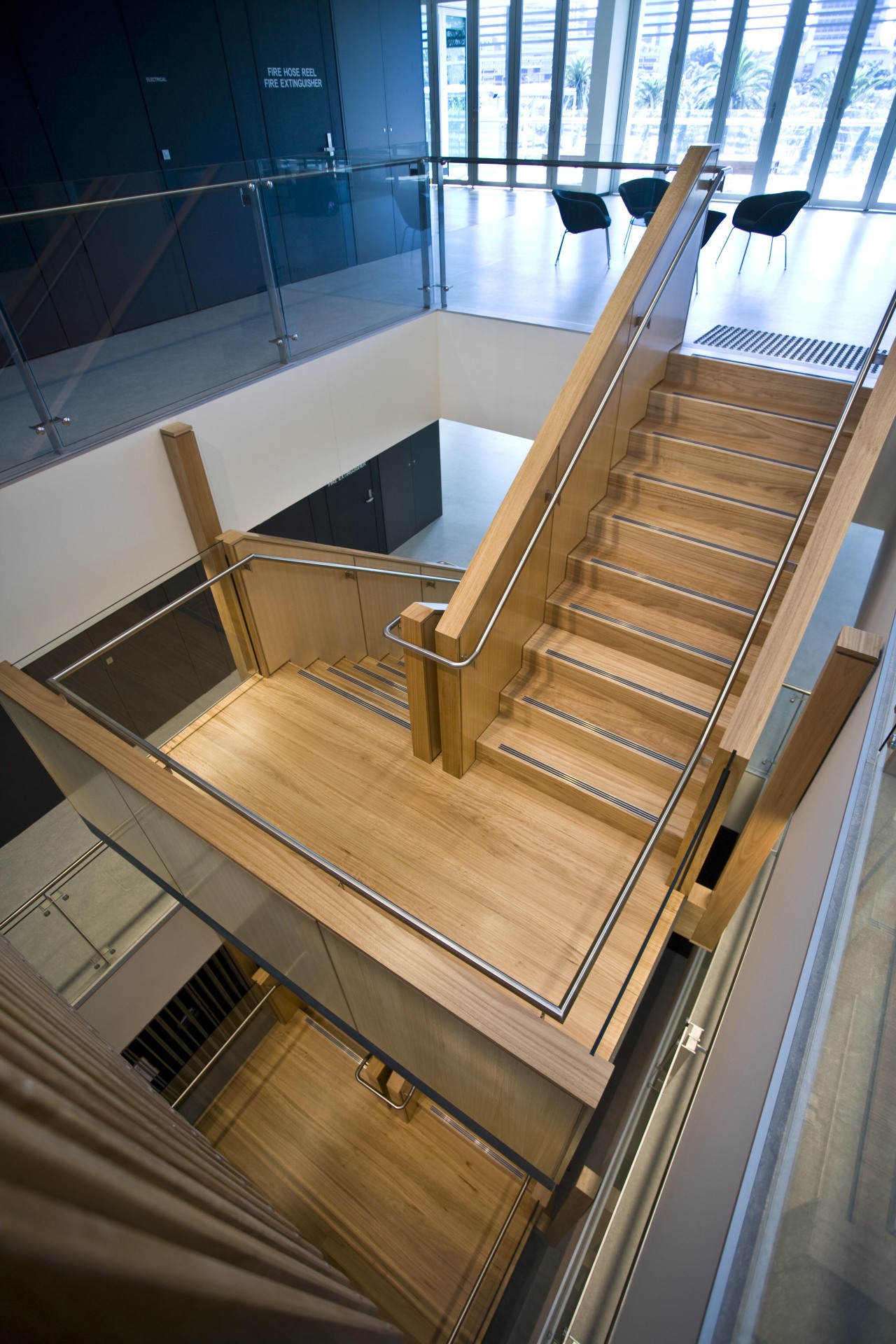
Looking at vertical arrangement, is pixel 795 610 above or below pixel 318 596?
above

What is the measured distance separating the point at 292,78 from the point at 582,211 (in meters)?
4.13

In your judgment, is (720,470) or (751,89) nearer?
(720,470)

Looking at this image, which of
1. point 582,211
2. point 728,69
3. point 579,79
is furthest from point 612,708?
point 579,79

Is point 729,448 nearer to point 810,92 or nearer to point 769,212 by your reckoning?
point 769,212

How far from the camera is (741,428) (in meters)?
4.75

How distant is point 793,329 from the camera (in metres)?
5.93

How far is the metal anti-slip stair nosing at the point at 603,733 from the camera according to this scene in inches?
147

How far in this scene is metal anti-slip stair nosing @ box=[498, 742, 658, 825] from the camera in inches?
142

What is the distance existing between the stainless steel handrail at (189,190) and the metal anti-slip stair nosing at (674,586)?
417cm

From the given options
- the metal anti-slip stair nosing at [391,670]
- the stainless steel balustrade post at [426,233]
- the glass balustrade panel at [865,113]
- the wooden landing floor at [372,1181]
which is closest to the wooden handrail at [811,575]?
the metal anti-slip stair nosing at [391,670]

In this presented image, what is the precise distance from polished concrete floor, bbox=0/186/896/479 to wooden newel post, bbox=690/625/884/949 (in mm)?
3867

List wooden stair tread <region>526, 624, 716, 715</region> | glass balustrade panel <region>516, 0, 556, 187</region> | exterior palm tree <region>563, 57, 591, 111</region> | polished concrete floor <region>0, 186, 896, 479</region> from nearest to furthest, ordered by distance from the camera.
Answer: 1. wooden stair tread <region>526, 624, 716, 715</region>
2. polished concrete floor <region>0, 186, 896, 479</region>
3. exterior palm tree <region>563, 57, 591, 111</region>
4. glass balustrade panel <region>516, 0, 556, 187</region>

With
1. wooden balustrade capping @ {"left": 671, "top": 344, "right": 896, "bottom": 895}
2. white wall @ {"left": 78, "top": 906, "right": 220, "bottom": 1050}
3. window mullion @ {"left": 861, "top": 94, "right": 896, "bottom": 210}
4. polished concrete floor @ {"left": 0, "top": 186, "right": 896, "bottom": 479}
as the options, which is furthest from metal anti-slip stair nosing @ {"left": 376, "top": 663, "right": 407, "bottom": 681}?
window mullion @ {"left": 861, "top": 94, "right": 896, "bottom": 210}

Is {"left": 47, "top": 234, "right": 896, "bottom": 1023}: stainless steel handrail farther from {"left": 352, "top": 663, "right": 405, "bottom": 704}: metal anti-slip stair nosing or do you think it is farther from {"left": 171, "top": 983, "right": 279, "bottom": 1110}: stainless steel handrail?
{"left": 171, "top": 983, "right": 279, "bottom": 1110}: stainless steel handrail
